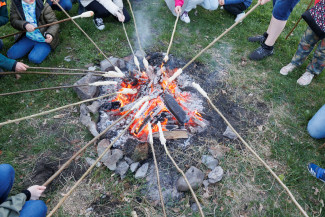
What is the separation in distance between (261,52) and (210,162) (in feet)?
9.60

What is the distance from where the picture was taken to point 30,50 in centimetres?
484

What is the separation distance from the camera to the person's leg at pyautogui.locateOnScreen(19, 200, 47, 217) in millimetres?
2322

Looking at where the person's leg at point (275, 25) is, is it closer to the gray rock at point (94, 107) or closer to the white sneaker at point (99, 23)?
the gray rock at point (94, 107)

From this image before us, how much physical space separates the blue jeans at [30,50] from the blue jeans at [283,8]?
15.3 ft

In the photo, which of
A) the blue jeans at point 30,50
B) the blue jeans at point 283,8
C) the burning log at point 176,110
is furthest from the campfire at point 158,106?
the blue jeans at point 283,8

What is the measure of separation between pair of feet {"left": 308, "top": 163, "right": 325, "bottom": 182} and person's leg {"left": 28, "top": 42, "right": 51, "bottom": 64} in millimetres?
5247

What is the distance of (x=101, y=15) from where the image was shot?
5344 millimetres

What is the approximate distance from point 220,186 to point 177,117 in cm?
114

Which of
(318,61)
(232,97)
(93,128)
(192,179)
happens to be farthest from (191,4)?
(192,179)

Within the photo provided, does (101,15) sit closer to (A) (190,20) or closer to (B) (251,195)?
(A) (190,20)

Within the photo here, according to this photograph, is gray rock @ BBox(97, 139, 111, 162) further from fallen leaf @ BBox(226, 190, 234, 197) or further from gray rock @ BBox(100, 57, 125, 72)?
fallen leaf @ BBox(226, 190, 234, 197)

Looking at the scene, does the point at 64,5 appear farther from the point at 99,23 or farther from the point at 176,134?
the point at 176,134

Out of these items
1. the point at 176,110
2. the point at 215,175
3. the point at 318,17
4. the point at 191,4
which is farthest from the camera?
the point at 191,4

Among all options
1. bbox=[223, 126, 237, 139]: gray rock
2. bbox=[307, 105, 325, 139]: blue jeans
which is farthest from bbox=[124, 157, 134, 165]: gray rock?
bbox=[307, 105, 325, 139]: blue jeans
